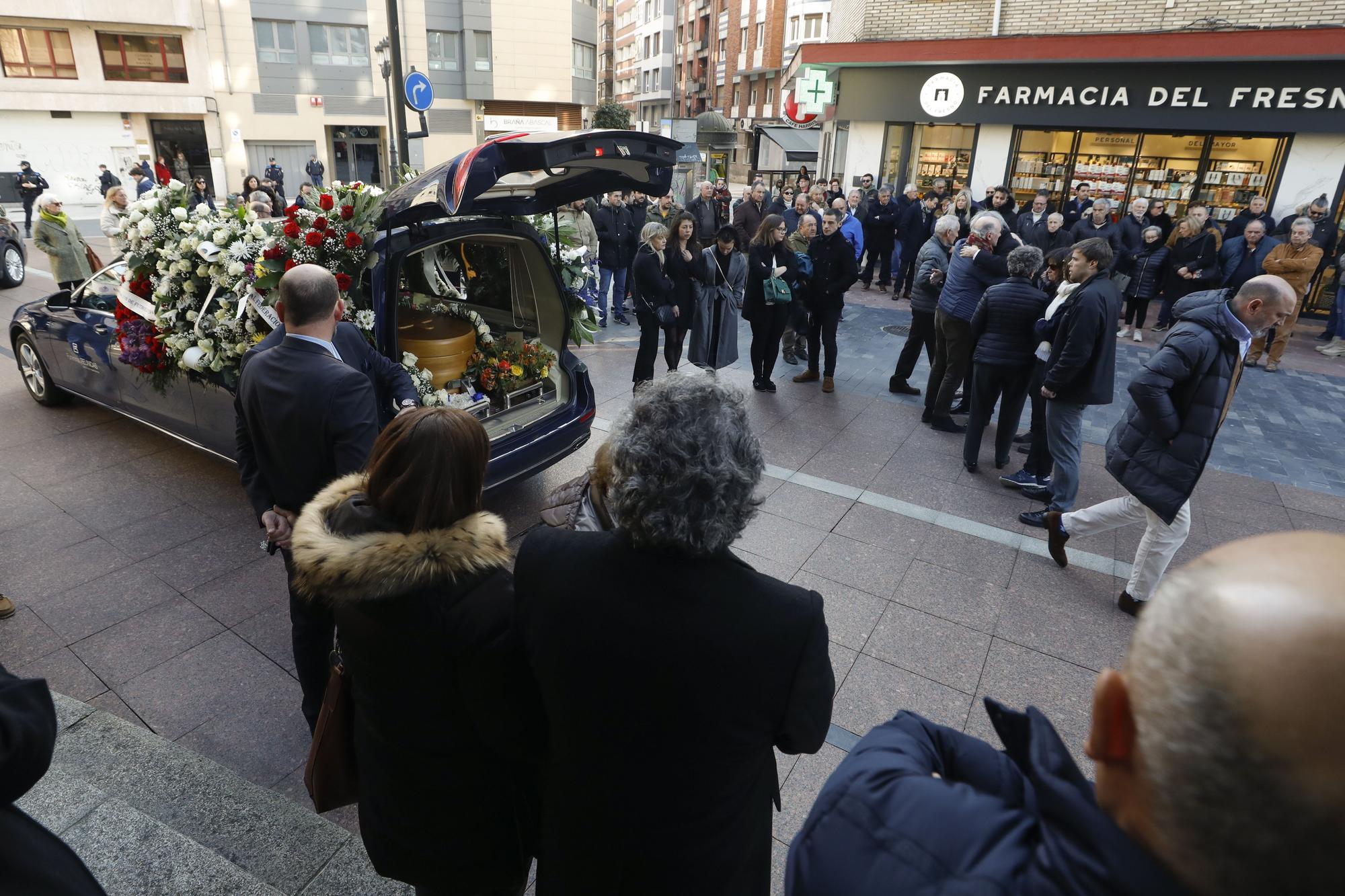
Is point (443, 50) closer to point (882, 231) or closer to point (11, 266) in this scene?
point (11, 266)

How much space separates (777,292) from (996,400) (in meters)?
2.47

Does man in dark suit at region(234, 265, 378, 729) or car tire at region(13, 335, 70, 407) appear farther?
car tire at region(13, 335, 70, 407)

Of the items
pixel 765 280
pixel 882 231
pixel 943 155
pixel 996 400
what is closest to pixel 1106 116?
pixel 943 155

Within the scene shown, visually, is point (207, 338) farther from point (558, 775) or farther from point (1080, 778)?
point (1080, 778)

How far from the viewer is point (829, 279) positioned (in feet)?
25.3

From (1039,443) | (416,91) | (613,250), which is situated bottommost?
(1039,443)

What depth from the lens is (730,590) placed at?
4.81 feet

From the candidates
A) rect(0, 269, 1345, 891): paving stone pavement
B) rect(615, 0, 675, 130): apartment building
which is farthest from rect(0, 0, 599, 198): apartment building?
rect(0, 269, 1345, 891): paving stone pavement

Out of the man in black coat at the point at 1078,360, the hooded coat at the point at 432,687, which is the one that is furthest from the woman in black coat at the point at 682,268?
the hooded coat at the point at 432,687

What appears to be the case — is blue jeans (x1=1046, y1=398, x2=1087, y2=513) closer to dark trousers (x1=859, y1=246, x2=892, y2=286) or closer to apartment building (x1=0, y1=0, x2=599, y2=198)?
dark trousers (x1=859, y1=246, x2=892, y2=286)

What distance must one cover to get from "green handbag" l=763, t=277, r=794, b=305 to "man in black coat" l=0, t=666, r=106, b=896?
687 centimetres

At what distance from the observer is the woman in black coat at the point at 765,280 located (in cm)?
769

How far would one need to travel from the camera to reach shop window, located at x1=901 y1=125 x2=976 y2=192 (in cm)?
1575

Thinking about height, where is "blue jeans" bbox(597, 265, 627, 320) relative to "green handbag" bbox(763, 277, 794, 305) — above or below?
below
